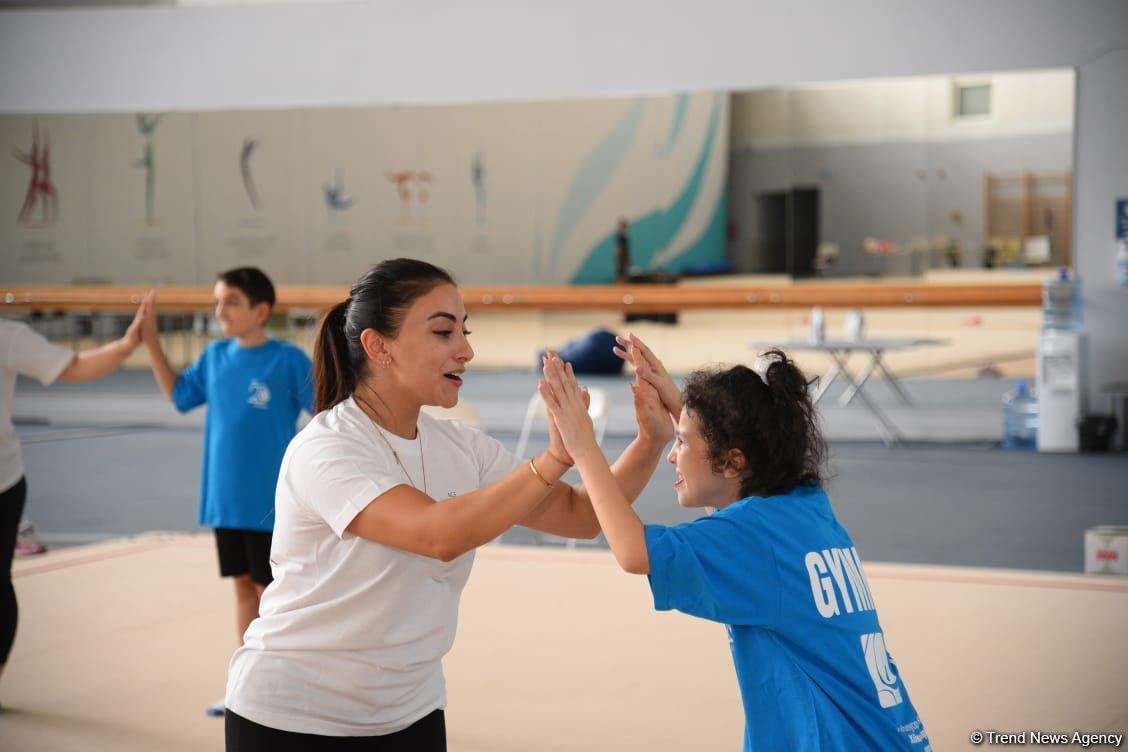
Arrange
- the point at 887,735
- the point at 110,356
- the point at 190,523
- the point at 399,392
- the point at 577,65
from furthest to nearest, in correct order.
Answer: the point at 577,65
the point at 190,523
the point at 110,356
the point at 399,392
the point at 887,735

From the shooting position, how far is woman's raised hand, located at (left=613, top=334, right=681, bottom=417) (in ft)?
6.54

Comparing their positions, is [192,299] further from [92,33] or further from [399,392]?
[399,392]

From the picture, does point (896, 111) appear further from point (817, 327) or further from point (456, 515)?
point (456, 515)

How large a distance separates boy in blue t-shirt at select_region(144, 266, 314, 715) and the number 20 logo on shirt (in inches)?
89.2

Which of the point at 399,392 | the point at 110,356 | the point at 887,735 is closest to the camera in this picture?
the point at 887,735

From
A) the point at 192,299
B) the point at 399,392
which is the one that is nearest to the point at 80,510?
the point at 192,299

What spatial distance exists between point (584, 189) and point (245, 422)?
20.5 ft

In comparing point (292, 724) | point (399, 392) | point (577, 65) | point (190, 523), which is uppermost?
point (577, 65)

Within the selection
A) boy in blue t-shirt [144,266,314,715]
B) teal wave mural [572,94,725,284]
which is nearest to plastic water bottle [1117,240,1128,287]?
teal wave mural [572,94,725,284]

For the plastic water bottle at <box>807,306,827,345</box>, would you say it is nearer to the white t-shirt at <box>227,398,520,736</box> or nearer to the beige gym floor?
the beige gym floor

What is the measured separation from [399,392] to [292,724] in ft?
1.62

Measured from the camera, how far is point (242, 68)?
32.4 ft

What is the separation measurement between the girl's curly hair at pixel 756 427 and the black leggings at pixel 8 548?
251 cm

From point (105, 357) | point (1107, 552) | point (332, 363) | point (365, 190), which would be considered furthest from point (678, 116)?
point (332, 363)
